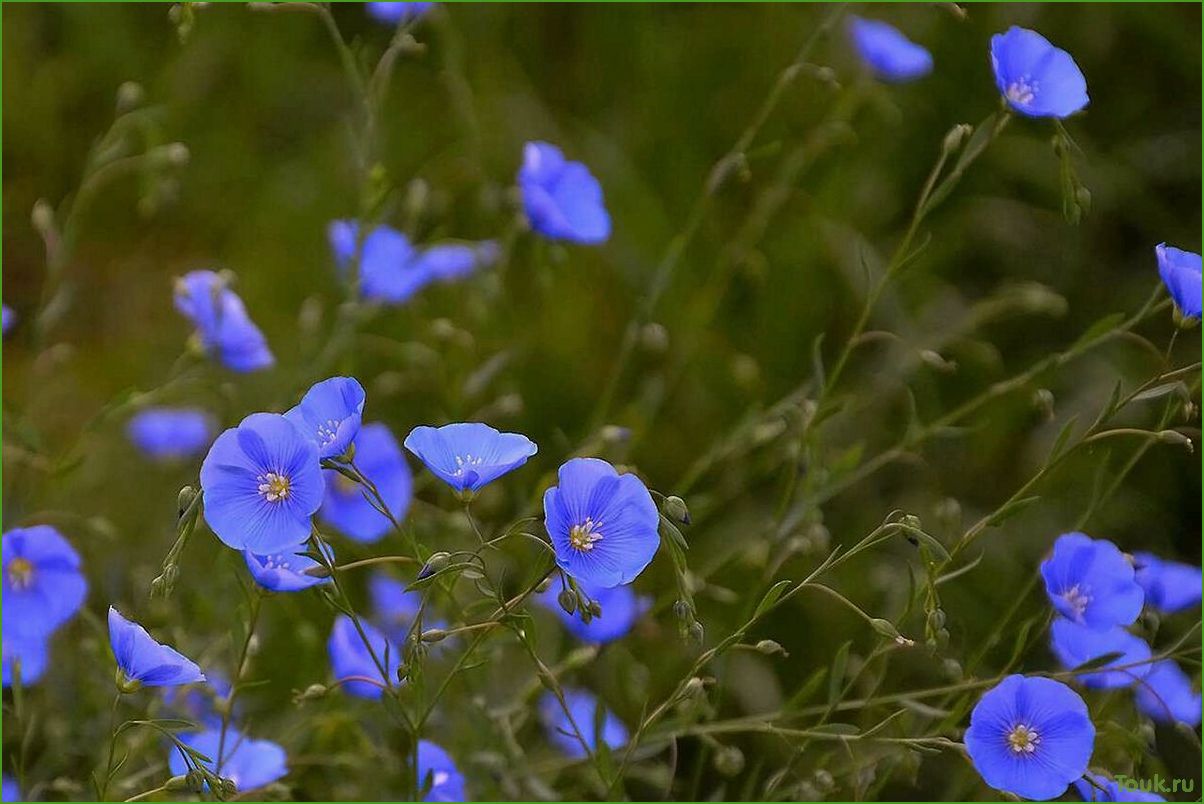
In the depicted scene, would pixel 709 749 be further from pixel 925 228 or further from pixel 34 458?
pixel 925 228

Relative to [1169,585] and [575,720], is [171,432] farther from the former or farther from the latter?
[1169,585]

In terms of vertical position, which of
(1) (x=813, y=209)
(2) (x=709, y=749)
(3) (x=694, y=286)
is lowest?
(2) (x=709, y=749)

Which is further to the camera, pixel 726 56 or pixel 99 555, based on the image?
pixel 726 56

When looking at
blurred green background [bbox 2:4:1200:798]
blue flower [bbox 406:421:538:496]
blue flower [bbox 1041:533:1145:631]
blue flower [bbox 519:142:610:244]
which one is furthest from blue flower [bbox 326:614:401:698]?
blue flower [bbox 1041:533:1145:631]

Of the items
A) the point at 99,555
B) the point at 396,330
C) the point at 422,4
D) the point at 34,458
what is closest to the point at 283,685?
the point at 99,555

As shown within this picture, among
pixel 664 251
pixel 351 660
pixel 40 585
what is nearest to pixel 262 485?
pixel 351 660

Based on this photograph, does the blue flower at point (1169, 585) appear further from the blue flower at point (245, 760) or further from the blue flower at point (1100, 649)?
the blue flower at point (245, 760)

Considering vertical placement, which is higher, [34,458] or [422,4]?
[422,4]
